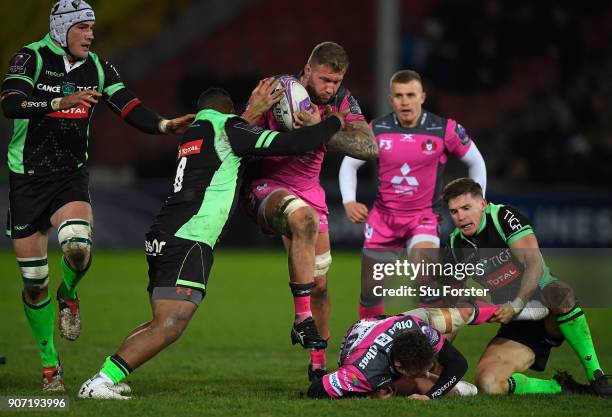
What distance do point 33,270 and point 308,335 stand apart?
2.15m

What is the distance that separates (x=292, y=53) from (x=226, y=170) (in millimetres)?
19558

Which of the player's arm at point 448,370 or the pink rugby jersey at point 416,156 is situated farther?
the pink rugby jersey at point 416,156

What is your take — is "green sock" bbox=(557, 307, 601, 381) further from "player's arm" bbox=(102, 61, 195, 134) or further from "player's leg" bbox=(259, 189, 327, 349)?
"player's arm" bbox=(102, 61, 195, 134)

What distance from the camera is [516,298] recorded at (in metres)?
7.98

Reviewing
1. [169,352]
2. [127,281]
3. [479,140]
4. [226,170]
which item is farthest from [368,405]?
[479,140]

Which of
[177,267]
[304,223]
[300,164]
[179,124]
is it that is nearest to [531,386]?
[304,223]

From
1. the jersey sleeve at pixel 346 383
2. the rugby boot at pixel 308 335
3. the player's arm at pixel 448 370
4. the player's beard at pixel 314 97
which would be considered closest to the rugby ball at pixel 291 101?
the player's beard at pixel 314 97

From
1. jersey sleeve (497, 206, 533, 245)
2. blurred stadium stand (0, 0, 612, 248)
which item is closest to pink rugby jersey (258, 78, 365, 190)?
jersey sleeve (497, 206, 533, 245)

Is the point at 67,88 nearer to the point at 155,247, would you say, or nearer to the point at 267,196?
the point at 155,247

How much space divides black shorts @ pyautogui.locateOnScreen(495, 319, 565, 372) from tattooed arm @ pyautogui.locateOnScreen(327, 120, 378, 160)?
1715 mm

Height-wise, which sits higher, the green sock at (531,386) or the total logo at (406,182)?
the total logo at (406,182)

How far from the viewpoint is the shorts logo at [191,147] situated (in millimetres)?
7852

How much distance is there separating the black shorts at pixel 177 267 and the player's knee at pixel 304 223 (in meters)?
0.72

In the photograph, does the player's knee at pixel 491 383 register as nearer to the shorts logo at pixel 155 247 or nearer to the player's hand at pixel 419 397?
the player's hand at pixel 419 397
